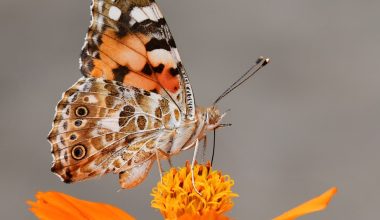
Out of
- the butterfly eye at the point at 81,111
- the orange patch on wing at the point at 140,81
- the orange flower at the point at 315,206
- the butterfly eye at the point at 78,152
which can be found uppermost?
the orange patch on wing at the point at 140,81

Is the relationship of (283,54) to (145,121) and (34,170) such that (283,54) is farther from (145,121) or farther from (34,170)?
(145,121)

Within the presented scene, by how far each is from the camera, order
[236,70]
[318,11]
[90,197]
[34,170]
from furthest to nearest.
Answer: [318,11], [236,70], [34,170], [90,197]

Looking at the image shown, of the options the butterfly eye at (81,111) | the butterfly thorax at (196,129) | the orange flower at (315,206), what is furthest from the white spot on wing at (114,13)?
the orange flower at (315,206)

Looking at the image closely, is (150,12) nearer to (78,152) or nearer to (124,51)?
(124,51)

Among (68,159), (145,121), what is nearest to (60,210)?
(68,159)

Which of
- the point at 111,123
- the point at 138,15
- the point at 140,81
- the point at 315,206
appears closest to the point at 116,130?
the point at 111,123

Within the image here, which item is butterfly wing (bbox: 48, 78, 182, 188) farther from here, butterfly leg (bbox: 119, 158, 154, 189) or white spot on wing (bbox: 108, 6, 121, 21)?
white spot on wing (bbox: 108, 6, 121, 21)

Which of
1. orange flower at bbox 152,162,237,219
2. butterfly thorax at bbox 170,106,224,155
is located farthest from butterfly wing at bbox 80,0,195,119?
orange flower at bbox 152,162,237,219

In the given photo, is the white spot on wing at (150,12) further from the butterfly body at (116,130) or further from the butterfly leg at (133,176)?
the butterfly leg at (133,176)
